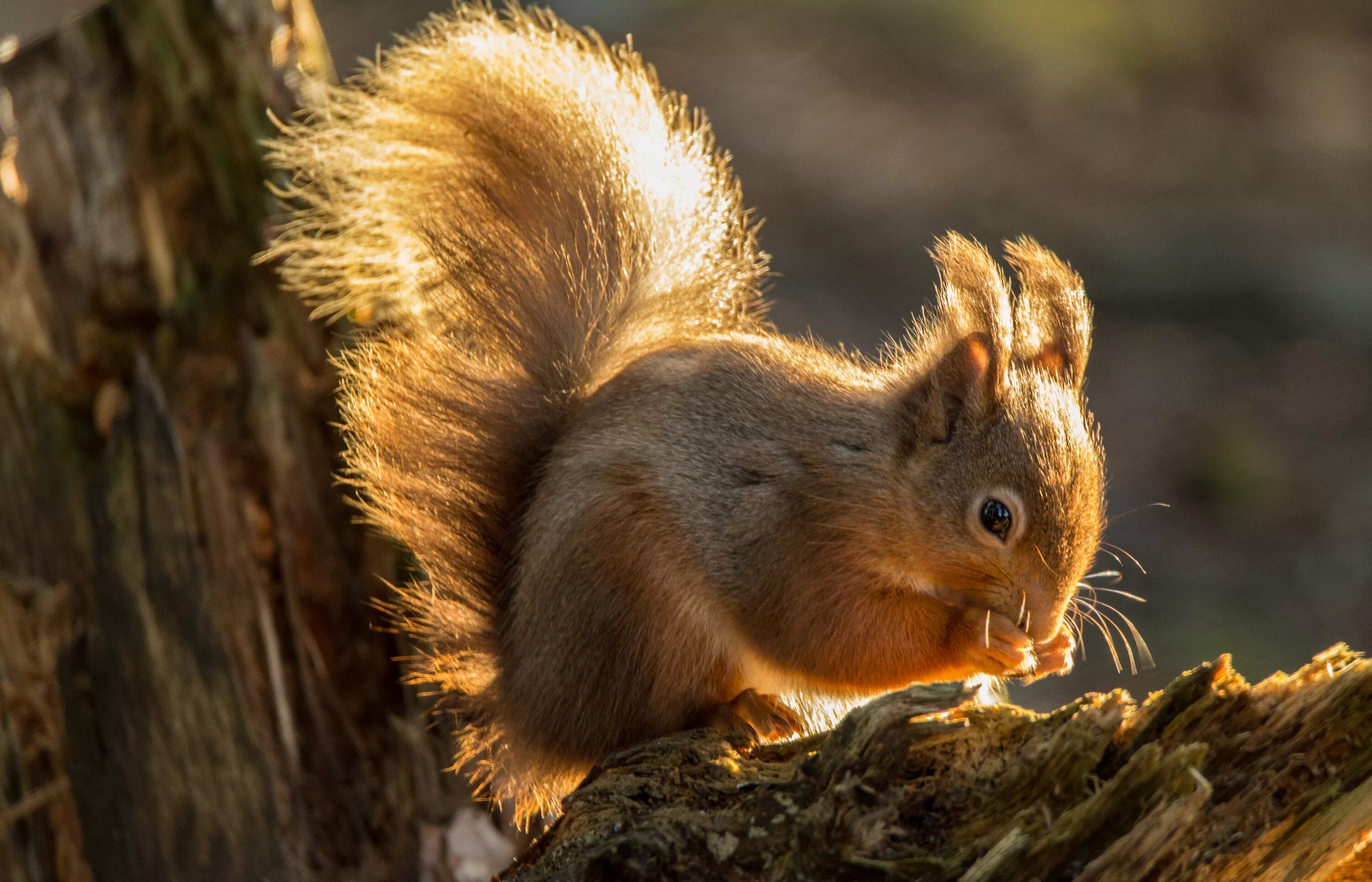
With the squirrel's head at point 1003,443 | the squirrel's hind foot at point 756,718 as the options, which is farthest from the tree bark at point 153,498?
the squirrel's head at point 1003,443

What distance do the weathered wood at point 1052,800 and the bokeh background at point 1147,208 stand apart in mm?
2678

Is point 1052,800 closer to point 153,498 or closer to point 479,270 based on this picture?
point 479,270

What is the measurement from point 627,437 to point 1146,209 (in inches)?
204

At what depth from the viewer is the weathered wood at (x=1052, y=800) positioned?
1.39 metres

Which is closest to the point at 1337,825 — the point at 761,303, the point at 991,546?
the point at 991,546

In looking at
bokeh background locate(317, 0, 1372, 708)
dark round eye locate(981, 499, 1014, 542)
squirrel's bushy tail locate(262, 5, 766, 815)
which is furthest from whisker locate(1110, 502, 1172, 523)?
bokeh background locate(317, 0, 1372, 708)

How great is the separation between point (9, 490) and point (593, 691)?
46.3 inches

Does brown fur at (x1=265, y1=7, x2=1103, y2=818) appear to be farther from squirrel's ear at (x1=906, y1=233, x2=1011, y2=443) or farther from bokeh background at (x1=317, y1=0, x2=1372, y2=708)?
bokeh background at (x1=317, y1=0, x2=1372, y2=708)

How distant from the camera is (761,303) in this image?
259 cm

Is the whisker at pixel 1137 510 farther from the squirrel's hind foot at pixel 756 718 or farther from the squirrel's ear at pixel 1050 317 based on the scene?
the squirrel's hind foot at pixel 756 718

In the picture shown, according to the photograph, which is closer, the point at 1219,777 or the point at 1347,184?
the point at 1219,777

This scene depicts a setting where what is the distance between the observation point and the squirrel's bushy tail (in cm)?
206

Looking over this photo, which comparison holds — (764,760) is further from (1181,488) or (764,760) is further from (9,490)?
(1181,488)

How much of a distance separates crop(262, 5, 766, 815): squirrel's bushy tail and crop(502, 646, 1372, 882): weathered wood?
1.96ft
